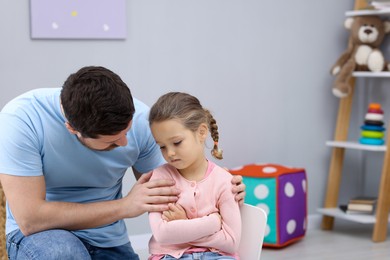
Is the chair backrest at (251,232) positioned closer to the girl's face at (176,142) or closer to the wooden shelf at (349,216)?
the girl's face at (176,142)

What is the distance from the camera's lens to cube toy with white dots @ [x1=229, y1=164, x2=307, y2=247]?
10.7 feet

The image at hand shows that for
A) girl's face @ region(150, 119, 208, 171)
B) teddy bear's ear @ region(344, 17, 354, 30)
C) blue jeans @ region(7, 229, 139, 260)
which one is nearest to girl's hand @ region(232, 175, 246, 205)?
girl's face @ region(150, 119, 208, 171)

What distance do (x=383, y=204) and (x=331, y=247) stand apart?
36cm

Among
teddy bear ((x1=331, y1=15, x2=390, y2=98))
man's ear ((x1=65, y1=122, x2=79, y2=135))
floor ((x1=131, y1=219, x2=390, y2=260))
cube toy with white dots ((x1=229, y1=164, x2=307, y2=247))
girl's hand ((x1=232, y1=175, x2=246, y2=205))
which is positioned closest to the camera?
man's ear ((x1=65, y1=122, x2=79, y2=135))

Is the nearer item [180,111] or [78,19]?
[180,111]

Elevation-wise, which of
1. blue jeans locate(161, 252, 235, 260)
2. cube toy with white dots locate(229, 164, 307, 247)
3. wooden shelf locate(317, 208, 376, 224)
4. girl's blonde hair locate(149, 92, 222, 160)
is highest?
girl's blonde hair locate(149, 92, 222, 160)

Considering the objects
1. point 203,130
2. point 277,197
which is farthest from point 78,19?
point 203,130

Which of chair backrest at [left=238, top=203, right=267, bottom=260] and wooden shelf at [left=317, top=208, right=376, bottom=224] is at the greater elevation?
chair backrest at [left=238, top=203, right=267, bottom=260]

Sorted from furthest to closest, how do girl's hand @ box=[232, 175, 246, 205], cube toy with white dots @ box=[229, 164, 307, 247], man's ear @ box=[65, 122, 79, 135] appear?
cube toy with white dots @ box=[229, 164, 307, 247] < girl's hand @ box=[232, 175, 246, 205] < man's ear @ box=[65, 122, 79, 135]

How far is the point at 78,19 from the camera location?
302cm

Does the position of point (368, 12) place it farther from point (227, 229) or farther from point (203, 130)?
point (227, 229)

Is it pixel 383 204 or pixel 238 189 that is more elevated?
pixel 238 189

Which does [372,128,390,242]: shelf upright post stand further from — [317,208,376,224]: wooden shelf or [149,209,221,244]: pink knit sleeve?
[149,209,221,244]: pink knit sleeve

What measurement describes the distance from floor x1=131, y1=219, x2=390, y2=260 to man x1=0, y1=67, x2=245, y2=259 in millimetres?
1236
